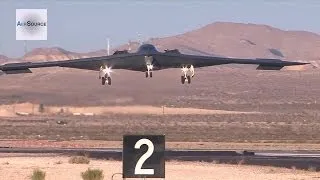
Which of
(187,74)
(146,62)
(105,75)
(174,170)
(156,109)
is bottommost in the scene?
(174,170)

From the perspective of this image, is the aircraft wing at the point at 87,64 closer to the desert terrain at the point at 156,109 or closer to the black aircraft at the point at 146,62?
the black aircraft at the point at 146,62

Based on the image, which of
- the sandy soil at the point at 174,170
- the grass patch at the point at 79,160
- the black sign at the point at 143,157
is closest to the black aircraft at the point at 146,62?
the grass patch at the point at 79,160

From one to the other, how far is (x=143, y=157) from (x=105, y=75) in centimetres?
3257

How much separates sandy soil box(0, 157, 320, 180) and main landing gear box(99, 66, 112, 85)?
6039 mm

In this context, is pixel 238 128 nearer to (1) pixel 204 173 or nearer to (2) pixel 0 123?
(2) pixel 0 123

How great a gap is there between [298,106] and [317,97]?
2238cm

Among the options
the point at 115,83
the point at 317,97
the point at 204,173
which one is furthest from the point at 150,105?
the point at 317,97

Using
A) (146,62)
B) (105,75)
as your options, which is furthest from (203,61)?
(105,75)

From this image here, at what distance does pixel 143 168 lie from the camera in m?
28.8

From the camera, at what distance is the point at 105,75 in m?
61.1

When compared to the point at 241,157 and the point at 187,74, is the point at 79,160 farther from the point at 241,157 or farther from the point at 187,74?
the point at 241,157

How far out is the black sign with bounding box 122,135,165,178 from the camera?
28812 mm

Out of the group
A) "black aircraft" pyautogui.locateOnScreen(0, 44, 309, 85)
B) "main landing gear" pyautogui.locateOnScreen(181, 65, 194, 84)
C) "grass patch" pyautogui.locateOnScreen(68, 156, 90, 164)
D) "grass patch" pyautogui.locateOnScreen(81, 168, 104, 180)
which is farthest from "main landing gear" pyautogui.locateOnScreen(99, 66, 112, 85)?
"grass patch" pyautogui.locateOnScreen(81, 168, 104, 180)

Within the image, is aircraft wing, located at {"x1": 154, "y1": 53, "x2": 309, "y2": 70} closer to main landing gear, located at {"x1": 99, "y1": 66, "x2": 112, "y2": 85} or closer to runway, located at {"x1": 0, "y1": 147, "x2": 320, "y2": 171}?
main landing gear, located at {"x1": 99, "y1": 66, "x2": 112, "y2": 85}
